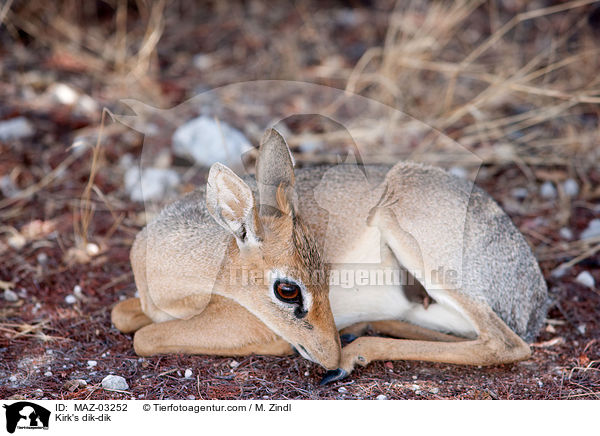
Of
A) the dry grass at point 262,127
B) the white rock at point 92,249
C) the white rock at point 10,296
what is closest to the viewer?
the dry grass at point 262,127

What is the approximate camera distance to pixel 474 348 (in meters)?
4.34

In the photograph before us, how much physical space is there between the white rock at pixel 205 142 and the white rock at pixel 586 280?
3.28m

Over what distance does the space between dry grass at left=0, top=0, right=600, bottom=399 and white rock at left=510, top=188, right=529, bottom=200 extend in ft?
0.22

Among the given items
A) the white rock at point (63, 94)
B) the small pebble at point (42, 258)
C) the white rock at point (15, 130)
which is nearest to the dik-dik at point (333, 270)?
the small pebble at point (42, 258)

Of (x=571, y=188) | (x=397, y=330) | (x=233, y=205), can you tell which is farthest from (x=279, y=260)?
(x=571, y=188)

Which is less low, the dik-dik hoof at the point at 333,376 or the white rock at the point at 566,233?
the white rock at the point at 566,233

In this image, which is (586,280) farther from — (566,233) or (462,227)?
(462,227)

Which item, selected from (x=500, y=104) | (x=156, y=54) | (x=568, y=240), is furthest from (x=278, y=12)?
(x=568, y=240)

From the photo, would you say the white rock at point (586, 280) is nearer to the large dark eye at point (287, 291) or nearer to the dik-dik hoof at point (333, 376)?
the dik-dik hoof at point (333, 376)

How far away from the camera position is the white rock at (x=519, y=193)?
674 centimetres
